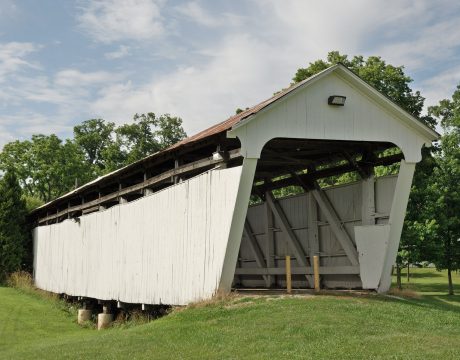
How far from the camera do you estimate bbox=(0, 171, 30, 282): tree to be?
1179 inches

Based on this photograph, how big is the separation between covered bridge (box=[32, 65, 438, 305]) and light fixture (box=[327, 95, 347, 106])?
24mm

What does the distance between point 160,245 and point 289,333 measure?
6.38 metres

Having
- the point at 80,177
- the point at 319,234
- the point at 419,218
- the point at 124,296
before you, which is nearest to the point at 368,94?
the point at 319,234

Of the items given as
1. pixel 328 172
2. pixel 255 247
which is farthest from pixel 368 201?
pixel 255 247

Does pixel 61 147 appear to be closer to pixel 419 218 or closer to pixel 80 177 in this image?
pixel 80 177

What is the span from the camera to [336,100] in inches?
527

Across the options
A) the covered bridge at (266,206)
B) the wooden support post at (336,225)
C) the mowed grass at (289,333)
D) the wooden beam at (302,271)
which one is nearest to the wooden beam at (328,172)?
the covered bridge at (266,206)

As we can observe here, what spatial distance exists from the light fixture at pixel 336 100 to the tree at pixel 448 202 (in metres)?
17.1

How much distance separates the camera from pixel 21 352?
1199cm

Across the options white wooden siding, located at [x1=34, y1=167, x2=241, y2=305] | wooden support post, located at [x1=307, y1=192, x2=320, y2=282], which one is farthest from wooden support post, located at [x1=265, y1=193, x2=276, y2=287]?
white wooden siding, located at [x1=34, y1=167, x2=241, y2=305]

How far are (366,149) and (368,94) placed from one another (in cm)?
221

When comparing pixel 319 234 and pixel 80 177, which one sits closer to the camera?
pixel 319 234

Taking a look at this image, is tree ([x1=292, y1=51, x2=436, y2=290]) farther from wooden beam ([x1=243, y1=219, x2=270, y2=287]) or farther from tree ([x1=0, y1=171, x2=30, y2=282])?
tree ([x1=0, y1=171, x2=30, y2=282])

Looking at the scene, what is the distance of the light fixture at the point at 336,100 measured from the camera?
13.3 m
